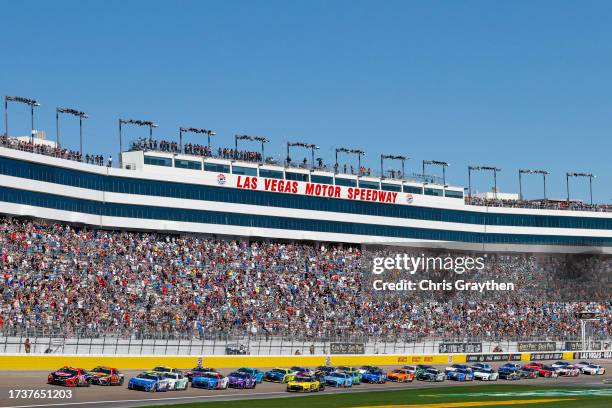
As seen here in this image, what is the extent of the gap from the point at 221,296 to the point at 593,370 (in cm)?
3307

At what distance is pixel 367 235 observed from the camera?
114 meters

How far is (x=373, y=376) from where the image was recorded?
76.4 metres

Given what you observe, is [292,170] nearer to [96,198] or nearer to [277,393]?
[96,198]

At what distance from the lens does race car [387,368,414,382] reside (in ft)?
259

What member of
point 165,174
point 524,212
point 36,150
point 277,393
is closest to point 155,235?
point 165,174

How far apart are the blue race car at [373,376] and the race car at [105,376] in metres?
20.3

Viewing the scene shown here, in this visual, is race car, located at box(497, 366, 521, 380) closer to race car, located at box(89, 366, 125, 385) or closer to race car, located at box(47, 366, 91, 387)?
race car, located at box(89, 366, 125, 385)

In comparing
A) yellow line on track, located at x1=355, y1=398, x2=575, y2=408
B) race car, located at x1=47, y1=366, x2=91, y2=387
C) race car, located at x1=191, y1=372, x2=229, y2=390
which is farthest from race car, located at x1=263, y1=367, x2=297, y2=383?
race car, located at x1=47, y1=366, x2=91, y2=387

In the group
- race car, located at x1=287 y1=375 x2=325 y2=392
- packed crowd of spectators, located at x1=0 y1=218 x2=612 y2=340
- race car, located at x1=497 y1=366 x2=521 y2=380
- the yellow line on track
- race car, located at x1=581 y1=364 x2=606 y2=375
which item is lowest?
race car, located at x1=581 y1=364 x2=606 y2=375

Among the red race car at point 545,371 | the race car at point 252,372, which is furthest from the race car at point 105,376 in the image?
the red race car at point 545,371

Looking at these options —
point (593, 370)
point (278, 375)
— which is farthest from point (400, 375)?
point (593, 370)

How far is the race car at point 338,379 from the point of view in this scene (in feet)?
237

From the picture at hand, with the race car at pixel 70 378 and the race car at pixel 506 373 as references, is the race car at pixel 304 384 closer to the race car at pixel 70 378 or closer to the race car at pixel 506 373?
the race car at pixel 70 378

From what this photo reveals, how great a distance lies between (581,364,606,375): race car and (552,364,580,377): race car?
1.78 meters
